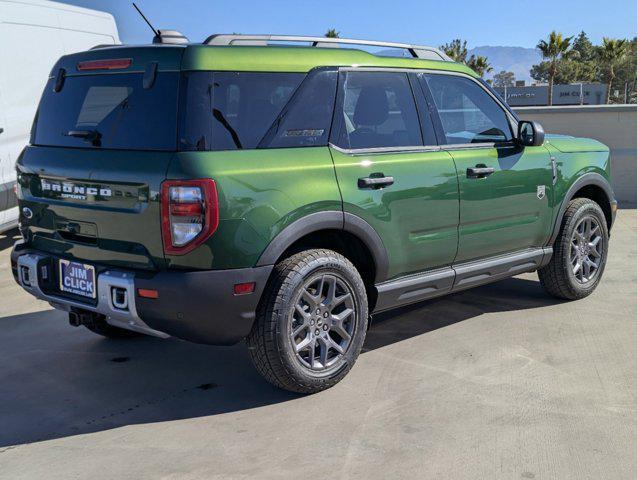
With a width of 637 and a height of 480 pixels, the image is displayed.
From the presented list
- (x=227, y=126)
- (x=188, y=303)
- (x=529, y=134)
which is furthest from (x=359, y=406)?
(x=529, y=134)

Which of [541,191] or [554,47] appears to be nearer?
[541,191]

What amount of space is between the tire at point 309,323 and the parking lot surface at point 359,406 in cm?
16

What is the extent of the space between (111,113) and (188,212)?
83cm

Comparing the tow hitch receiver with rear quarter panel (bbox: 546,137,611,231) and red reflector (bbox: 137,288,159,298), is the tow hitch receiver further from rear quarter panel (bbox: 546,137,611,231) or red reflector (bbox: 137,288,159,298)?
rear quarter panel (bbox: 546,137,611,231)

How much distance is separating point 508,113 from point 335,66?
1.67 meters

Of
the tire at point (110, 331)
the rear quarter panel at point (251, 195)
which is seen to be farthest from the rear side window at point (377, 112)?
the tire at point (110, 331)

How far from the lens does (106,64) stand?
4.02 meters

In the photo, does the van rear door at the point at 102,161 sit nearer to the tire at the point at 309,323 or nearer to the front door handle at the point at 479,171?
the tire at the point at 309,323

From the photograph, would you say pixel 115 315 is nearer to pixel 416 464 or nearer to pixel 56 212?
pixel 56 212

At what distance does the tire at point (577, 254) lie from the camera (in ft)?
18.7

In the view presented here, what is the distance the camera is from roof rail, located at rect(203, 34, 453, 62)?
3908 millimetres

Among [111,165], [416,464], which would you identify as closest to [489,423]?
[416,464]

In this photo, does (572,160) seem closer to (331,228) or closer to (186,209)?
(331,228)

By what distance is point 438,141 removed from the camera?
186 inches
